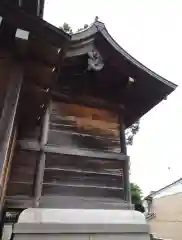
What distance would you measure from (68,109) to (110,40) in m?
1.76

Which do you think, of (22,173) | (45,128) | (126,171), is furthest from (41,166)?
(126,171)

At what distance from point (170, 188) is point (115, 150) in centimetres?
1767

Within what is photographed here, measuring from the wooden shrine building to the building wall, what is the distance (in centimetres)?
1497

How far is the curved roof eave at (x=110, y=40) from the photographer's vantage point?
545cm

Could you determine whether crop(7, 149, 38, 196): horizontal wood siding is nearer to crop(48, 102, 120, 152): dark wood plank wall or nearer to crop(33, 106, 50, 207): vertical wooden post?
crop(33, 106, 50, 207): vertical wooden post

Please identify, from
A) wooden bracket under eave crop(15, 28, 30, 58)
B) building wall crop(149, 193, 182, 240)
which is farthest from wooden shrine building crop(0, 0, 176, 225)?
building wall crop(149, 193, 182, 240)

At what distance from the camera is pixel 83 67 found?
18.8 ft

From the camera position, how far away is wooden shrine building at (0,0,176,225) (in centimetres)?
341

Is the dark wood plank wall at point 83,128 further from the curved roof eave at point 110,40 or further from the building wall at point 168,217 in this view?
the building wall at point 168,217

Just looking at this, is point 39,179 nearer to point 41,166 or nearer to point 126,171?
point 41,166

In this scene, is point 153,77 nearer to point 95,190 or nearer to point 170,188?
point 95,190

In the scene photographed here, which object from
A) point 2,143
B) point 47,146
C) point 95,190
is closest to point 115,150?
point 95,190

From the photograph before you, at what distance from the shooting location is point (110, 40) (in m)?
5.71

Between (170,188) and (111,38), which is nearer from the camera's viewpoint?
(111,38)
